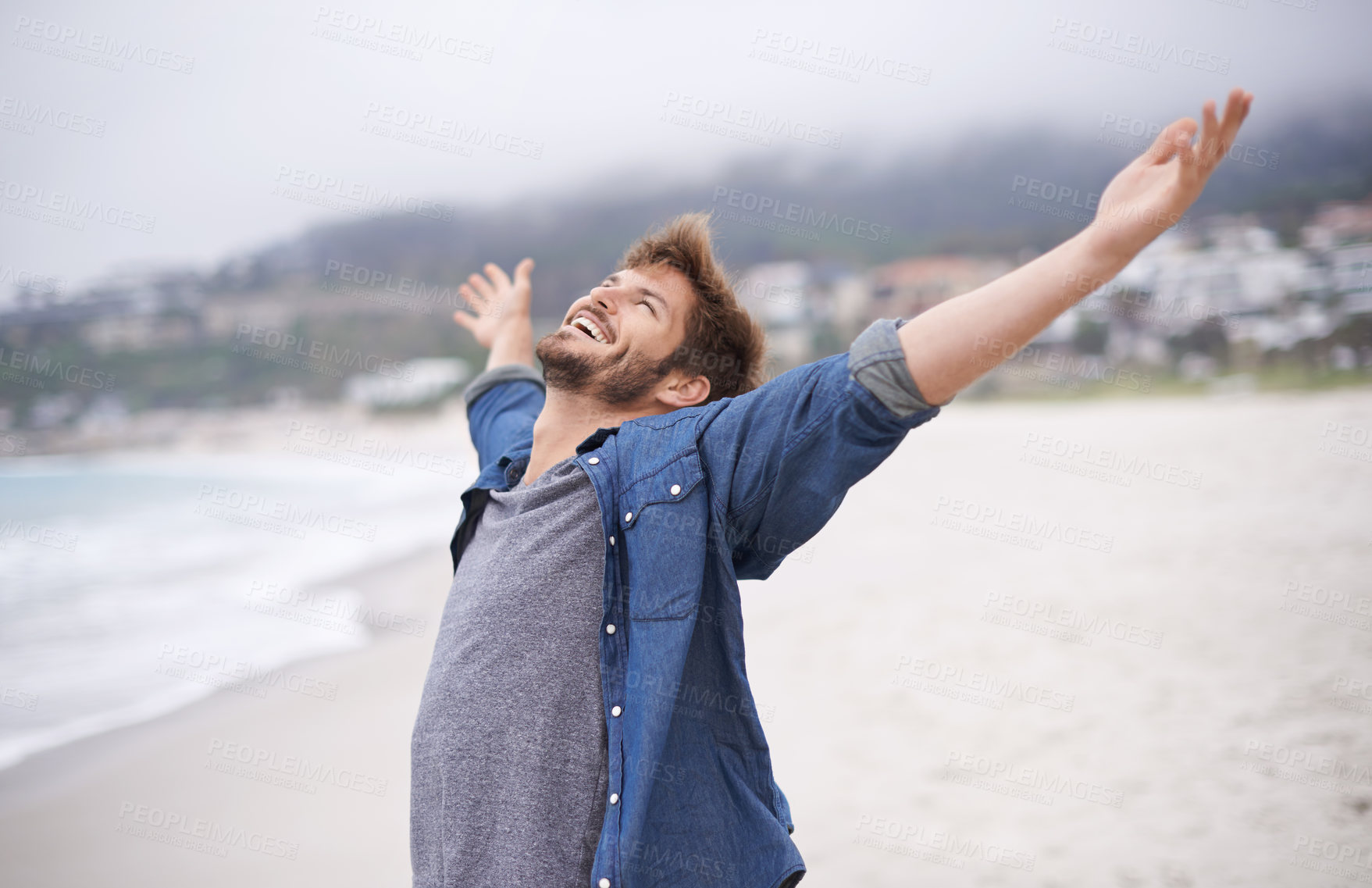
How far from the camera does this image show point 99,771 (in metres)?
4.71

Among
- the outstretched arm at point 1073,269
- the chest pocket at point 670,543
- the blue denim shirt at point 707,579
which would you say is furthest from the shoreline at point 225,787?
the outstretched arm at point 1073,269

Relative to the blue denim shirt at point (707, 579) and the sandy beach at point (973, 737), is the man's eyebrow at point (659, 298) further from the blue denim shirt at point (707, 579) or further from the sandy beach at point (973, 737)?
the sandy beach at point (973, 737)

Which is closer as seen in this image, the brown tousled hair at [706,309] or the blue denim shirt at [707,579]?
the blue denim shirt at [707,579]

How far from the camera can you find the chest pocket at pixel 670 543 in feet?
4.09

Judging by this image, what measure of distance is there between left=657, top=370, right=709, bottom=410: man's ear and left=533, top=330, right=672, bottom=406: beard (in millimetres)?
30

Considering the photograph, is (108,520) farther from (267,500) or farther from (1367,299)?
(1367,299)

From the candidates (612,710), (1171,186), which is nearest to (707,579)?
(612,710)

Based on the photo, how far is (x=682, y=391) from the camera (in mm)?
1696

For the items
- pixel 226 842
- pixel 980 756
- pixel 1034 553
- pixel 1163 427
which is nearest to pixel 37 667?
pixel 226 842

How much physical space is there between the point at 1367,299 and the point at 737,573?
4585 centimetres

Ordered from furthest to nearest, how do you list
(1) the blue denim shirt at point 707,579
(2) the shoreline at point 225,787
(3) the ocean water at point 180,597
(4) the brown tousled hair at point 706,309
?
1. (3) the ocean water at point 180,597
2. (2) the shoreline at point 225,787
3. (4) the brown tousled hair at point 706,309
4. (1) the blue denim shirt at point 707,579

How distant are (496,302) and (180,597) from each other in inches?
312

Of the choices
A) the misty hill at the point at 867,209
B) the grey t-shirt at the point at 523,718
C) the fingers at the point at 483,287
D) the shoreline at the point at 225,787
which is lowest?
the shoreline at the point at 225,787

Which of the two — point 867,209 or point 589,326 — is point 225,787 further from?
Answer: point 867,209
